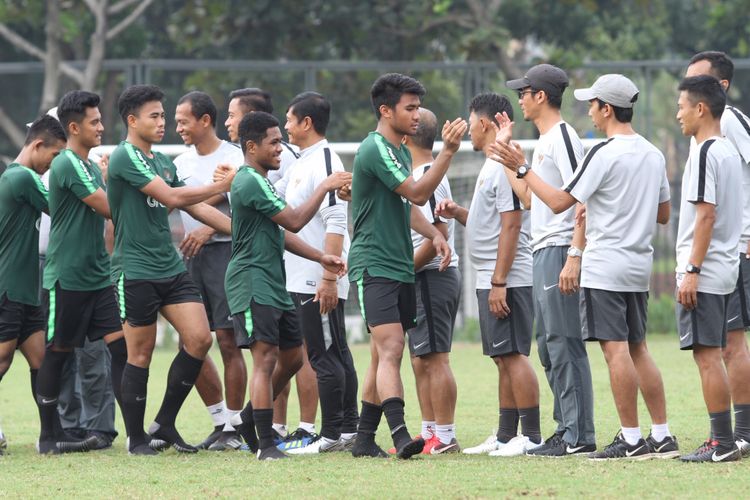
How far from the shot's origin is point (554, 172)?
8.69 meters

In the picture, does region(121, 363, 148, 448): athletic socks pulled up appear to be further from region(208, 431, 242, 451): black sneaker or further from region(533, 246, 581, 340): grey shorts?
region(533, 246, 581, 340): grey shorts

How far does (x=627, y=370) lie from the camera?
8094 millimetres

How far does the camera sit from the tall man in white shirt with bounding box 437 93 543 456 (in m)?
8.85

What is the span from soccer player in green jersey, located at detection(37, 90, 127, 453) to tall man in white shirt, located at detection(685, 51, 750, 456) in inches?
161

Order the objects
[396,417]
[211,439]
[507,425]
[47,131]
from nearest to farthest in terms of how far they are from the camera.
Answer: [396,417] < [507,425] < [211,439] < [47,131]

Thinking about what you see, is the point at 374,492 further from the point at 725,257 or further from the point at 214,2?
the point at 214,2

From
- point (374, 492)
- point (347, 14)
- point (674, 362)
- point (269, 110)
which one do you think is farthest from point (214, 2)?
point (374, 492)

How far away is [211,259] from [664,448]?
139 inches

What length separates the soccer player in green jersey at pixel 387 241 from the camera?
835 cm

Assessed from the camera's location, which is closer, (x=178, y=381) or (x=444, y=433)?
(x=444, y=433)

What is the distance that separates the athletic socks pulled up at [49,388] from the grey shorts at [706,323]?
4.24 meters

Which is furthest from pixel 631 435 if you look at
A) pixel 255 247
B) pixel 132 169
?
pixel 132 169

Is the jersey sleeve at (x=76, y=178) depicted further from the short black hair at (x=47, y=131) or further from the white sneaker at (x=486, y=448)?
the white sneaker at (x=486, y=448)

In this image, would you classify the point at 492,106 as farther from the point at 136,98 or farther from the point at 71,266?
the point at 71,266
